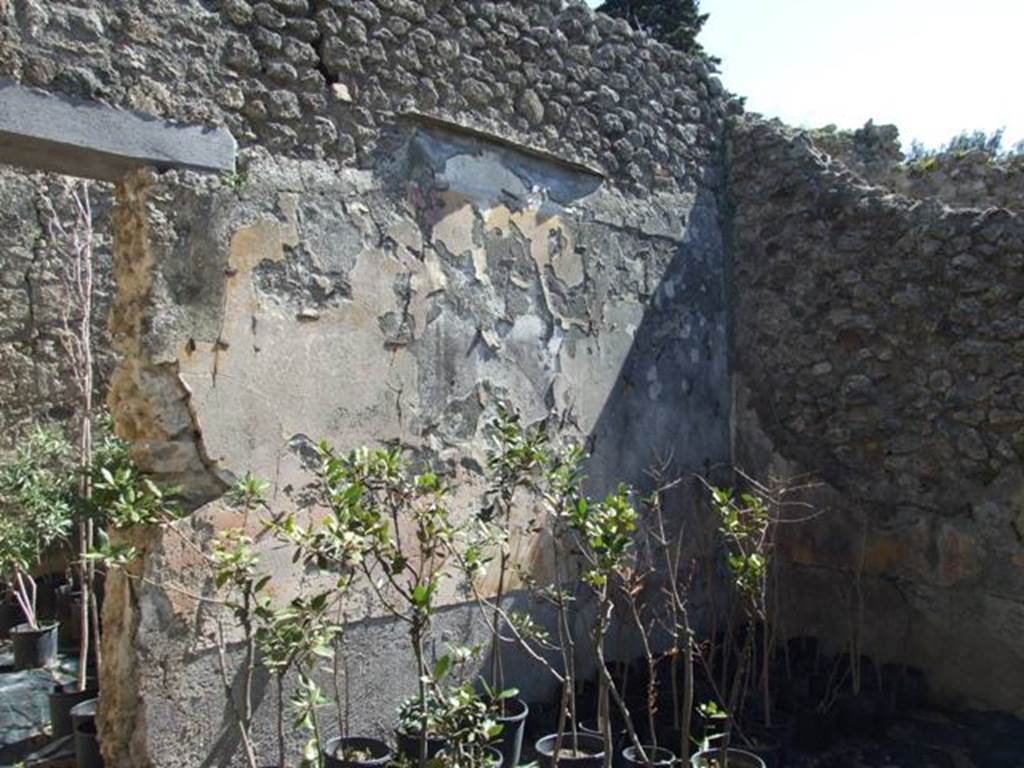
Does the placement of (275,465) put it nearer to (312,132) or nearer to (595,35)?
(312,132)

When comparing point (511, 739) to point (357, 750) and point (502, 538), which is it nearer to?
point (357, 750)

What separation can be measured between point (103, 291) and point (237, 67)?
111 inches

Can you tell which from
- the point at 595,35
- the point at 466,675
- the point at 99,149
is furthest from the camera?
the point at 595,35

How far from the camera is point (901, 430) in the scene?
468 centimetres

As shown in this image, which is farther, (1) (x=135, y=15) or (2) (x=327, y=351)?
(2) (x=327, y=351)

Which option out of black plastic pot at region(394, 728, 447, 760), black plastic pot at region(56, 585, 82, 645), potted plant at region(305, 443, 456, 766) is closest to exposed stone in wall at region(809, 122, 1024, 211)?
potted plant at region(305, 443, 456, 766)

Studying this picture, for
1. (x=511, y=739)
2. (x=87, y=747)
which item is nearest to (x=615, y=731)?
(x=511, y=739)

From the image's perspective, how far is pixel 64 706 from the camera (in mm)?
3906

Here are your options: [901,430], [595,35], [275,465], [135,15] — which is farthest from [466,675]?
[595,35]

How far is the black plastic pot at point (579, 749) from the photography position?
3.48 meters

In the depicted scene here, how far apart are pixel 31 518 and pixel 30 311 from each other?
153 cm

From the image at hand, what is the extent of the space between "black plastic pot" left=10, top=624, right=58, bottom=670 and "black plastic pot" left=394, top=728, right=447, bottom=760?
2.19 metres

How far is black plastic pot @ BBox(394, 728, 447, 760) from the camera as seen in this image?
322 centimetres

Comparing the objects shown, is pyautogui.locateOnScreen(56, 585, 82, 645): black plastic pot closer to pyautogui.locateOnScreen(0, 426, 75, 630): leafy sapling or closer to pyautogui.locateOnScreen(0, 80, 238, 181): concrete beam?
pyautogui.locateOnScreen(0, 426, 75, 630): leafy sapling
